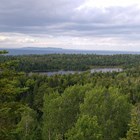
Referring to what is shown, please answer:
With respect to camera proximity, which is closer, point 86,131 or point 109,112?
point 86,131

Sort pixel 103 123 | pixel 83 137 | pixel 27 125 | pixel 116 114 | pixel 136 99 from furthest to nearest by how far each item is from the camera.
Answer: pixel 136 99 → pixel 27 125 → pixel 116 114 → pixel 103 123 → pixel 83 137

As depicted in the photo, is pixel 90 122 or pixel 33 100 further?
pixel 33 100

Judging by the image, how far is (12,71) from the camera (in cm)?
1362

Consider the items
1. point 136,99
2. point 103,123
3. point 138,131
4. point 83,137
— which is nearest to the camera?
point 138,131

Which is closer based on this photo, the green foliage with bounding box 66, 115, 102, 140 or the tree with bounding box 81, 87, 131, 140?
the green foliage with bounding box 66, 115, 102, 140

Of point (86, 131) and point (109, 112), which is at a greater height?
point (86, 131)

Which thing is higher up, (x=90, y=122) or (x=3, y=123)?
(x=3, y=123)

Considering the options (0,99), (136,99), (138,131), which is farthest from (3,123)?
(136,99)

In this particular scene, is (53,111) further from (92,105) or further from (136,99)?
(136,99)

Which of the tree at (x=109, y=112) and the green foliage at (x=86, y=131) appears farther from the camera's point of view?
the tree at (x=109, y=112)

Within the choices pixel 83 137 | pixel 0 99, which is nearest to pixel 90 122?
pixel 83 137

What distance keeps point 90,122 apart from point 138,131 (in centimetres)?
680

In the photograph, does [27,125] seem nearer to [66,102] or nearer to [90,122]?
[66,102]

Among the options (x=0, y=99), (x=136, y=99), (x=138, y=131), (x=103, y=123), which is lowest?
(x=136, y=99)
